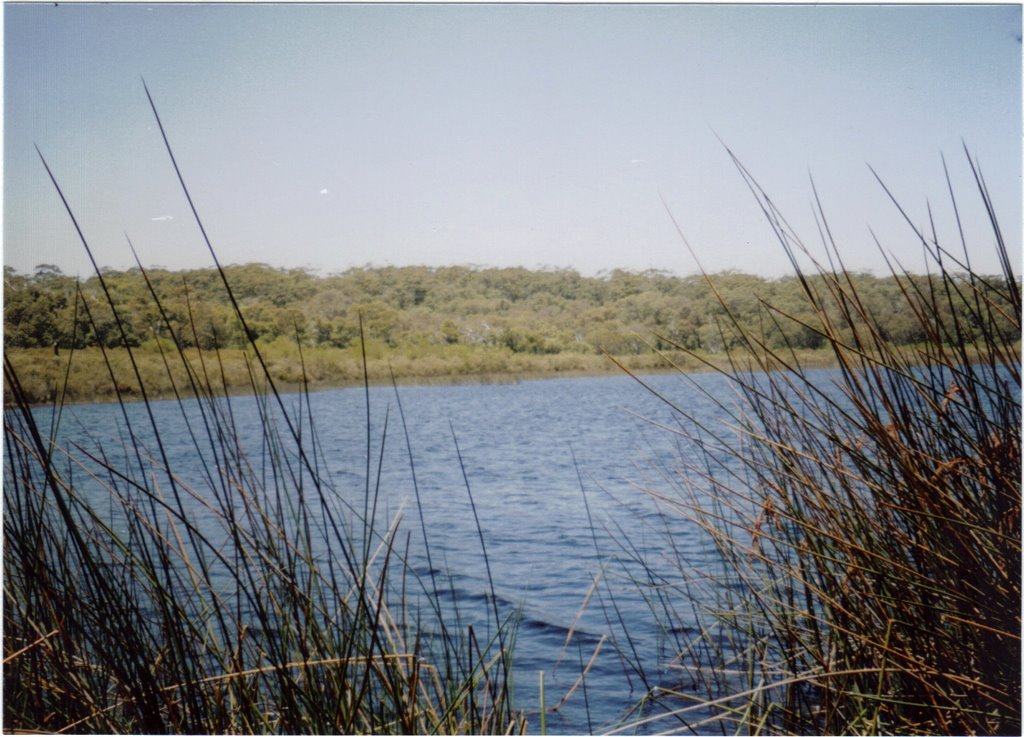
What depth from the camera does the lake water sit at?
2471 mm

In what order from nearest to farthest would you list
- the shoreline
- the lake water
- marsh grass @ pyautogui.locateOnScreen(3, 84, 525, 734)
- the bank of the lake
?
marsh grass @ pyautogui.locateOnScreen(3, 84, 525, 734) → the shoreline → the bank of the lake → the lake water

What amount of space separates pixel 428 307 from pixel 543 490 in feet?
2.41

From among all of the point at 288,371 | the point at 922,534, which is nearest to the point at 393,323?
the point at 288,371

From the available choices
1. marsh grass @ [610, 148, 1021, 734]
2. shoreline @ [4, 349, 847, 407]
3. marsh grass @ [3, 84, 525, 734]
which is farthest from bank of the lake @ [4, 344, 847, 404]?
marsh grass @ [610, 148, 1021, 734]

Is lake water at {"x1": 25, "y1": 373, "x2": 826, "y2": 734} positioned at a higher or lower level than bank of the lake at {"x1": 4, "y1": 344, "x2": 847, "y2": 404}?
lower

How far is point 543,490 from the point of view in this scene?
8.50 feet

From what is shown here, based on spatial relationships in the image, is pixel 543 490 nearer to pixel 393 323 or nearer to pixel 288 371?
pixel 393 323

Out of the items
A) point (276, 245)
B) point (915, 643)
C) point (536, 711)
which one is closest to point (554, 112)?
point (276, 245)

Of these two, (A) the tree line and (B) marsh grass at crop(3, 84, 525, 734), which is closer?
(B) marsh grass at crop(3, 84, 525, 734)

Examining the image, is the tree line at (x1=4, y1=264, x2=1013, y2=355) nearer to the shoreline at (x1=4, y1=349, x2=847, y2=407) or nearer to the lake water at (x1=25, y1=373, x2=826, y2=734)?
the shoreline at (x1=4, y1=349, x2=847, y2=407)

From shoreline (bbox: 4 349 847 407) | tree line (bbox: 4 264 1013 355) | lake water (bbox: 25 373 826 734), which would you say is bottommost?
lake water (bbox: 25 373 826 734)

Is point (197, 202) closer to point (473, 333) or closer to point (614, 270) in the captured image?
point (473, 333)

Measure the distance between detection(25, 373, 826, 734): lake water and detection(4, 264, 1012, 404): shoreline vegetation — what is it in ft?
0.36

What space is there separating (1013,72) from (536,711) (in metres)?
1.96
